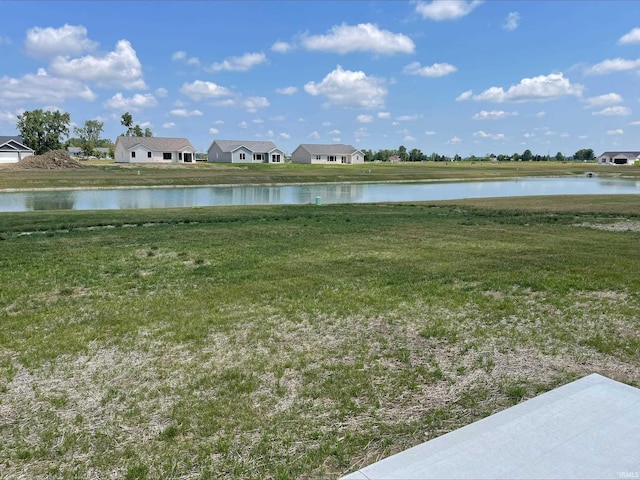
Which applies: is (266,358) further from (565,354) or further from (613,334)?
(613,334)

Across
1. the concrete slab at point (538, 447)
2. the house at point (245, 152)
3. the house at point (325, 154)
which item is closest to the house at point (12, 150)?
the house at point (245, 152)

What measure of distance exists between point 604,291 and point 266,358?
551 centimetres

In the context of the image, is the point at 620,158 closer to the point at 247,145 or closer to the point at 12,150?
the point at 247,145

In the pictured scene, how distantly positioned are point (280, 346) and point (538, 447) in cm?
298

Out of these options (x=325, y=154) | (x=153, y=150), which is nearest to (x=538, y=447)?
(x=153, y=150)

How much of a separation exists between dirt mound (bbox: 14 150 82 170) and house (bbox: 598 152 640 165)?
12619 centimetres

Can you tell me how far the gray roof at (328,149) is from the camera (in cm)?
9681

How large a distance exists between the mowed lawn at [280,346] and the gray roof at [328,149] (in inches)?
3445

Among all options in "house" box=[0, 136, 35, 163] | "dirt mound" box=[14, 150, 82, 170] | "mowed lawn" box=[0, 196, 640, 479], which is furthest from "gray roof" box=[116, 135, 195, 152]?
"mowed lawn" box=[0, 196, 640, 479]

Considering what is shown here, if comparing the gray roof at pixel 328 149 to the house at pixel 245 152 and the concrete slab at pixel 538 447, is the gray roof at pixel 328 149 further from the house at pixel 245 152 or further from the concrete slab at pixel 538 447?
the concrete slab at pixel 538 447

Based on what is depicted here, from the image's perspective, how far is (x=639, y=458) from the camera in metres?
2.89

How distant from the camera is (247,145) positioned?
86812 millimetres

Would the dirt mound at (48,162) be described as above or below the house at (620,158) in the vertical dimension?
below

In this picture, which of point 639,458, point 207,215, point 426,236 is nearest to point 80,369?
point 639,458
